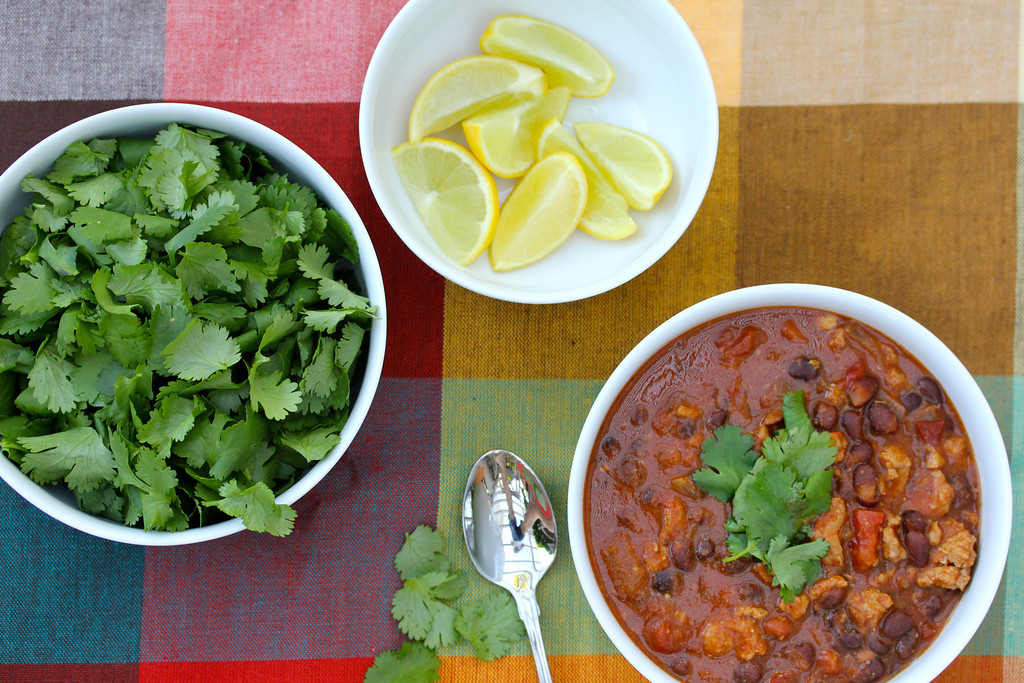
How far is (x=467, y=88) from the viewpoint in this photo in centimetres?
220

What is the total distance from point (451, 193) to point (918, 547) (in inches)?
59.7

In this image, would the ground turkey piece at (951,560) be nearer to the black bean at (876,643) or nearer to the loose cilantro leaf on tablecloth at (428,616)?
the black bean at (876,643)

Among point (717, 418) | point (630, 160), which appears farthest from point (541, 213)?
point (717, 418)

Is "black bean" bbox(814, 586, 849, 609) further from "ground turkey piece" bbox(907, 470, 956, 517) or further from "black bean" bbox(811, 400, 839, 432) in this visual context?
"black bean" bbox(811, 400, 839, 432)

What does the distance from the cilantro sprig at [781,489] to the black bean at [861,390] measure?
134 mm

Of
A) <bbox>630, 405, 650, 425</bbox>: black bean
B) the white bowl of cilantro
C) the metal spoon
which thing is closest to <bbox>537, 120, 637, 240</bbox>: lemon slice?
<bbox>630, 405, 650, 425</bbox>: black bean

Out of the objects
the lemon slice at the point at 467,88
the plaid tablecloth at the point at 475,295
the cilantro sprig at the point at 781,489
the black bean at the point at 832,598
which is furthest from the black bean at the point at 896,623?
the lemon slice at the point at 467,88

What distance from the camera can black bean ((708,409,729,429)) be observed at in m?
1.95

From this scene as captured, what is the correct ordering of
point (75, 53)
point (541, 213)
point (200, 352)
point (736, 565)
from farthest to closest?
point (75, 53), point (541, 213), point (736, 565), point (200, 352)

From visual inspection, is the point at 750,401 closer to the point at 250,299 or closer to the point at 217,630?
the point at 250,299

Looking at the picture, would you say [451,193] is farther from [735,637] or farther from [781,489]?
[735,637]

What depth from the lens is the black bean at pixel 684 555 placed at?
6.40ft

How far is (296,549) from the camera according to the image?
2.33m

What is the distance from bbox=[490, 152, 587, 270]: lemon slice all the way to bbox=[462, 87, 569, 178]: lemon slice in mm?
67
